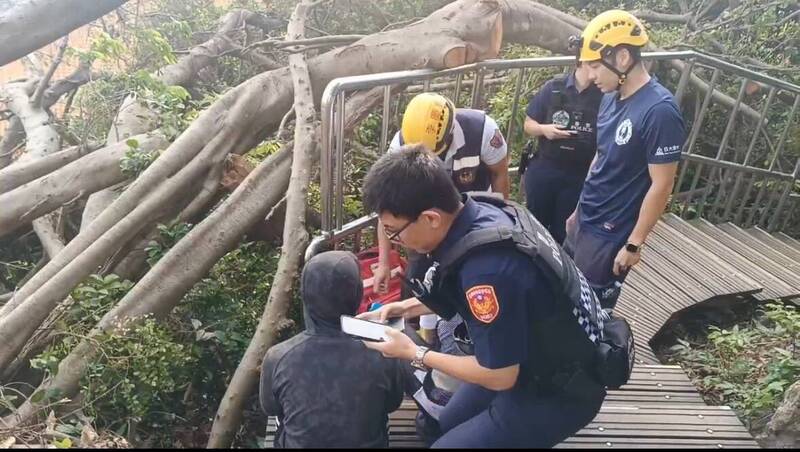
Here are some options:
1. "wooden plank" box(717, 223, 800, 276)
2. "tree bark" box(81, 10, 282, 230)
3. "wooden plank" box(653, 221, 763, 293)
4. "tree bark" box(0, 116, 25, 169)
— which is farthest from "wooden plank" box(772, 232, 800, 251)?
"tree bark" box(0, 116, 25, 169)

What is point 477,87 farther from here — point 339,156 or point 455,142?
point 339,156

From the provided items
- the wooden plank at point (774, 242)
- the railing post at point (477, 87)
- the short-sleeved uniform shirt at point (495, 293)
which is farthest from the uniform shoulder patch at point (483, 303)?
the wooden plank at point (774, 242)

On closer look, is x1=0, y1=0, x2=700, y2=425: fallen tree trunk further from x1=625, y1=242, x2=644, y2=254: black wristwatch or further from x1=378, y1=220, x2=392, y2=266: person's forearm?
x1=625, y1=242, x2=644, y2=254: black wristwatch

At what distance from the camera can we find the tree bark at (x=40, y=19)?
2295mm

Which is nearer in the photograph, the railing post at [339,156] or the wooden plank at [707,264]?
the railing post at [339,156]

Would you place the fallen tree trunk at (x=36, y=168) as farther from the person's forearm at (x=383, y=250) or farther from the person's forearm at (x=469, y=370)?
the person's forearm at (x=469, y=370)

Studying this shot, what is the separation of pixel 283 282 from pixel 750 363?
2.71 m

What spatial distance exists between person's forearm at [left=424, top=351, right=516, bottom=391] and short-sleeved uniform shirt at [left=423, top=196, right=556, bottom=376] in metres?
0.04

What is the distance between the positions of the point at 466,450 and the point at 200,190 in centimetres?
277

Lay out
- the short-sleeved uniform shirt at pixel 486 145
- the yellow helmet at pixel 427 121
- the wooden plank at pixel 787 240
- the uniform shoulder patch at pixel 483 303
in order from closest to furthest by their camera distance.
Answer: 1. the uniform shoulder patch at pixel 483 303
2. the yellow helmet at pixel 427 121
3. the short-sleeved uniform shirt at pixel 486 145
4. the wooden plank at pixel 787 240

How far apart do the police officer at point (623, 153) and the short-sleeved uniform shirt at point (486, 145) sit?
20.1 inches

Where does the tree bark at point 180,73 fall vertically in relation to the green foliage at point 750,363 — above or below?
above

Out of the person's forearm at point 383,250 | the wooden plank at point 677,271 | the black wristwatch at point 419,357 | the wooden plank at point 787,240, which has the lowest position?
the wooden plank at point 787,240

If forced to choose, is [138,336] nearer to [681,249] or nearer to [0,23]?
[0,23]
